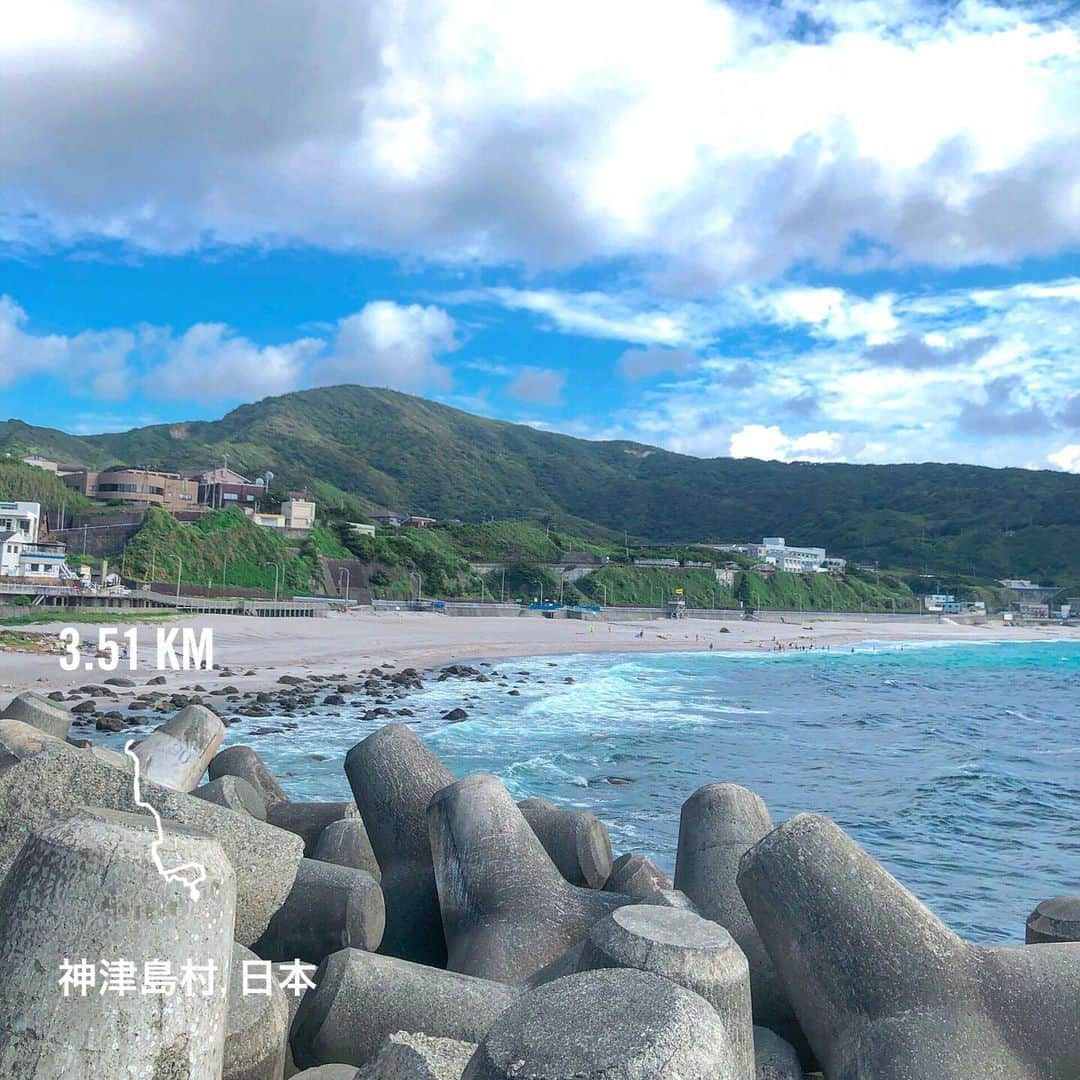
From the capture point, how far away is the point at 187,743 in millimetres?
9258

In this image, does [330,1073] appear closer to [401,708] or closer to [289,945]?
[289,945]

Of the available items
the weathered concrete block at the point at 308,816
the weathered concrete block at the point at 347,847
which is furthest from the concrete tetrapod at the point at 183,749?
the weathered concrete block at the point at 347,847

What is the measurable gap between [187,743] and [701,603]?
110199mm

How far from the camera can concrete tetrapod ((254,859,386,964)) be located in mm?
6109

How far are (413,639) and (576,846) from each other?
51872 mm

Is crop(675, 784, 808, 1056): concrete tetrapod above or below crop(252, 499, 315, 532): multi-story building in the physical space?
below

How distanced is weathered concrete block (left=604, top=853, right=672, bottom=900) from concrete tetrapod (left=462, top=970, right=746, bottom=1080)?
464 cm

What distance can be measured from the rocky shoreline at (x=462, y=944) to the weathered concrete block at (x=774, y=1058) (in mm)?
14

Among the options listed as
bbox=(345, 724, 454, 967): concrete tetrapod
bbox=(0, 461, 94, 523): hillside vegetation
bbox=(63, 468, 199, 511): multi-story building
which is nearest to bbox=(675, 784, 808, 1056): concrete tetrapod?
bbox=(345, 724, 454, 967): concrete tetrapod

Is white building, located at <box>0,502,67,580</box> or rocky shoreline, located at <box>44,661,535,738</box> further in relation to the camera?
white building, located at <box>0,502,67,580</box>

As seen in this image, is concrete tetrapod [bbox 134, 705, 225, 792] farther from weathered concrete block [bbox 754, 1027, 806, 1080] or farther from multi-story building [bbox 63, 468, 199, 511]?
multi-story building [bbox 63, 468, 199, 511]

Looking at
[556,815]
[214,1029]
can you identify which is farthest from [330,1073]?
[556,815]

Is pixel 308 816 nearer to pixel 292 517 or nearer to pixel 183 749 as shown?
pixel 183 749

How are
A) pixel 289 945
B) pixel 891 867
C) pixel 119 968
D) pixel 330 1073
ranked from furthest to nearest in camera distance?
1. pixel 891 867
2. pixel 289 945
3. pixel 330 1073
4. pixel 119 968
